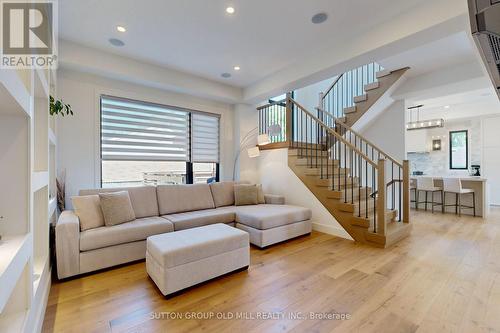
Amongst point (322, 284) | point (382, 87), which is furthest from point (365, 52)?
point (322, 284)

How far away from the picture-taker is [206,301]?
2.01 metres

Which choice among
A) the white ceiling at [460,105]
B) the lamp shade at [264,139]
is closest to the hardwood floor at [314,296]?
the lamp shade at [264,139]

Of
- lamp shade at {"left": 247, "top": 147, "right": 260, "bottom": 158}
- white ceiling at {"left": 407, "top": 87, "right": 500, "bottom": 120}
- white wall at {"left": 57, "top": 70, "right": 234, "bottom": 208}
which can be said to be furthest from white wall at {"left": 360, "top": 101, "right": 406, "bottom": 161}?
white wall at {"left": 57, "top": 70, "right": 234, "bottom": 208}

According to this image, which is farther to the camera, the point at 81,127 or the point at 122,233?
the point at 81,127

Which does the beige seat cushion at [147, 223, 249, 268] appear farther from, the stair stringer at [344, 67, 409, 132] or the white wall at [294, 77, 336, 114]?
the white wall at [294, 77, 336, 114]

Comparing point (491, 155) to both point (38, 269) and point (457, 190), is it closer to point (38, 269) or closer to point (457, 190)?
point (457, 190)

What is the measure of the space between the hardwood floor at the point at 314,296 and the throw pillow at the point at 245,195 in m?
1.28

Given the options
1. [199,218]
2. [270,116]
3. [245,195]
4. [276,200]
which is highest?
[270,116]

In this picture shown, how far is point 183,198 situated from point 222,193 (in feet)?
2.56

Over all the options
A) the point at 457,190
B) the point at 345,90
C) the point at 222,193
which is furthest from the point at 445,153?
the point at 222,193

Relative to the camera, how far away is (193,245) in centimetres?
220

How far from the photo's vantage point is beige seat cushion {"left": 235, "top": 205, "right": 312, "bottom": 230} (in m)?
3.32

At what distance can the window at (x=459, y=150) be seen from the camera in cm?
722

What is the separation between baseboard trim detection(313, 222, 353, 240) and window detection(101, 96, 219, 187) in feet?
8.20
